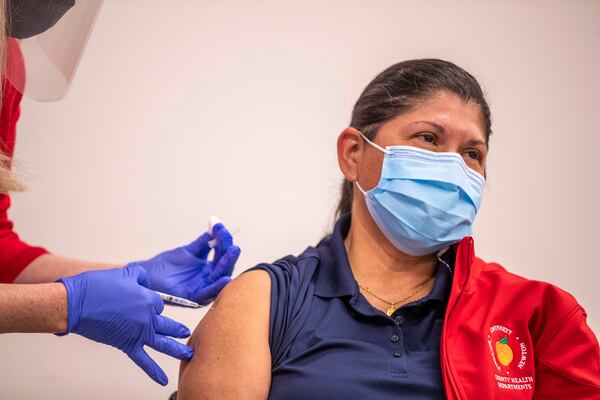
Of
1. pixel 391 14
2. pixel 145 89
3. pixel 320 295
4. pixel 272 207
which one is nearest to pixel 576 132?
pixel 391 14

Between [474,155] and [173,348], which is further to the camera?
[474,155]

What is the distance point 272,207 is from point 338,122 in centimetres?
42

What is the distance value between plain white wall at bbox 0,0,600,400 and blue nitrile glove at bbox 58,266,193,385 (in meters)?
0.71

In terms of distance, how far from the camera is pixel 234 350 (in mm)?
1158

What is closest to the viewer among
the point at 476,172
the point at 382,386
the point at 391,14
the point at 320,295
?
the point at 382,386

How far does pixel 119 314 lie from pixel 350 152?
0.72m

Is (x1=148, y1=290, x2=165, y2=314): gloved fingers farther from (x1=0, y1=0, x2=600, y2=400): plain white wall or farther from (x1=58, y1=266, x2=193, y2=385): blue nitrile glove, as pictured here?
(x1=0, y1=0, x2=600, y2=400): plain white wall

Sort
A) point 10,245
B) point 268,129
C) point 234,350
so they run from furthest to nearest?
1. point 268,129
2. point 10,245
3. point 234,350

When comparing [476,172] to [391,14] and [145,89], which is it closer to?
[391,14]

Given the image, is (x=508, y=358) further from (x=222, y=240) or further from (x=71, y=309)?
(x=71, y=309)

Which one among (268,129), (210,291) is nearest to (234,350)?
(210,291)

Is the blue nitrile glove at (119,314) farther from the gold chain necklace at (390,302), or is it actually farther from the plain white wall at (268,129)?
the plain white wall at (268,129)

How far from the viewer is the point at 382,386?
1.15m

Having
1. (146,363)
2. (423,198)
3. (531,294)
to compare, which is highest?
(423,198)
